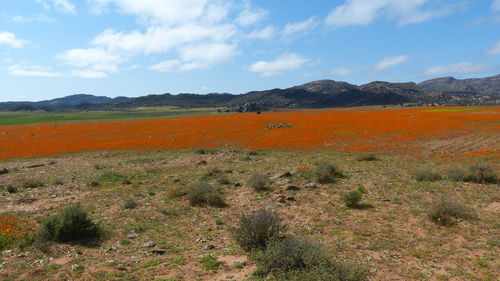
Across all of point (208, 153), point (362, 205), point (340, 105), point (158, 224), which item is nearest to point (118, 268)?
point (158, 224)

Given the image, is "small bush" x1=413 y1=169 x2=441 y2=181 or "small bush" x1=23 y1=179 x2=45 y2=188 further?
"small bush" x1=23 y1=179 x2=45 y2=188

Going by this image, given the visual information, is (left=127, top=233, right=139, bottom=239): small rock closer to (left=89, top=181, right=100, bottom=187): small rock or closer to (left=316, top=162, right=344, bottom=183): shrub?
(left=89, top=181, right=100, bottom=187): small rock

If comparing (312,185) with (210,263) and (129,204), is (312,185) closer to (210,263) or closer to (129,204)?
(210,263)

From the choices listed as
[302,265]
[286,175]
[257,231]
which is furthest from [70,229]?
[286,175]

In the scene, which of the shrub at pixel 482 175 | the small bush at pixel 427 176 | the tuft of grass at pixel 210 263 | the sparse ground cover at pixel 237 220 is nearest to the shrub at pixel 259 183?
the sparse ground cover at pixel 237 220

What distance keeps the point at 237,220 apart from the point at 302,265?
4080 millimetres

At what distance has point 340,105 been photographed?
186m

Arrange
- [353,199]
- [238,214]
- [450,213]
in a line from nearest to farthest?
[450,213] < [238,214] < [353,199]

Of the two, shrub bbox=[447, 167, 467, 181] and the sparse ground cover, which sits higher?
shrub bbox=[447, 167, 467, 181]

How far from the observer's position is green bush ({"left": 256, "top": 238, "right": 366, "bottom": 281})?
17.7 ft

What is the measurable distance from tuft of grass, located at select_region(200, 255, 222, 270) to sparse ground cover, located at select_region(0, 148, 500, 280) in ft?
0.10

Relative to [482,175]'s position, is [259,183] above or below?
below

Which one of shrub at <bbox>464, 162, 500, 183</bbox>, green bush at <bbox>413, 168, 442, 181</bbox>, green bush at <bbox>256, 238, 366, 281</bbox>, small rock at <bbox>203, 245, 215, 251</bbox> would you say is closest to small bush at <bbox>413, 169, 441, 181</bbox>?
green bush at <bbox>413, 168, 442, 181</bbox>

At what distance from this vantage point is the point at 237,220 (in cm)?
970
